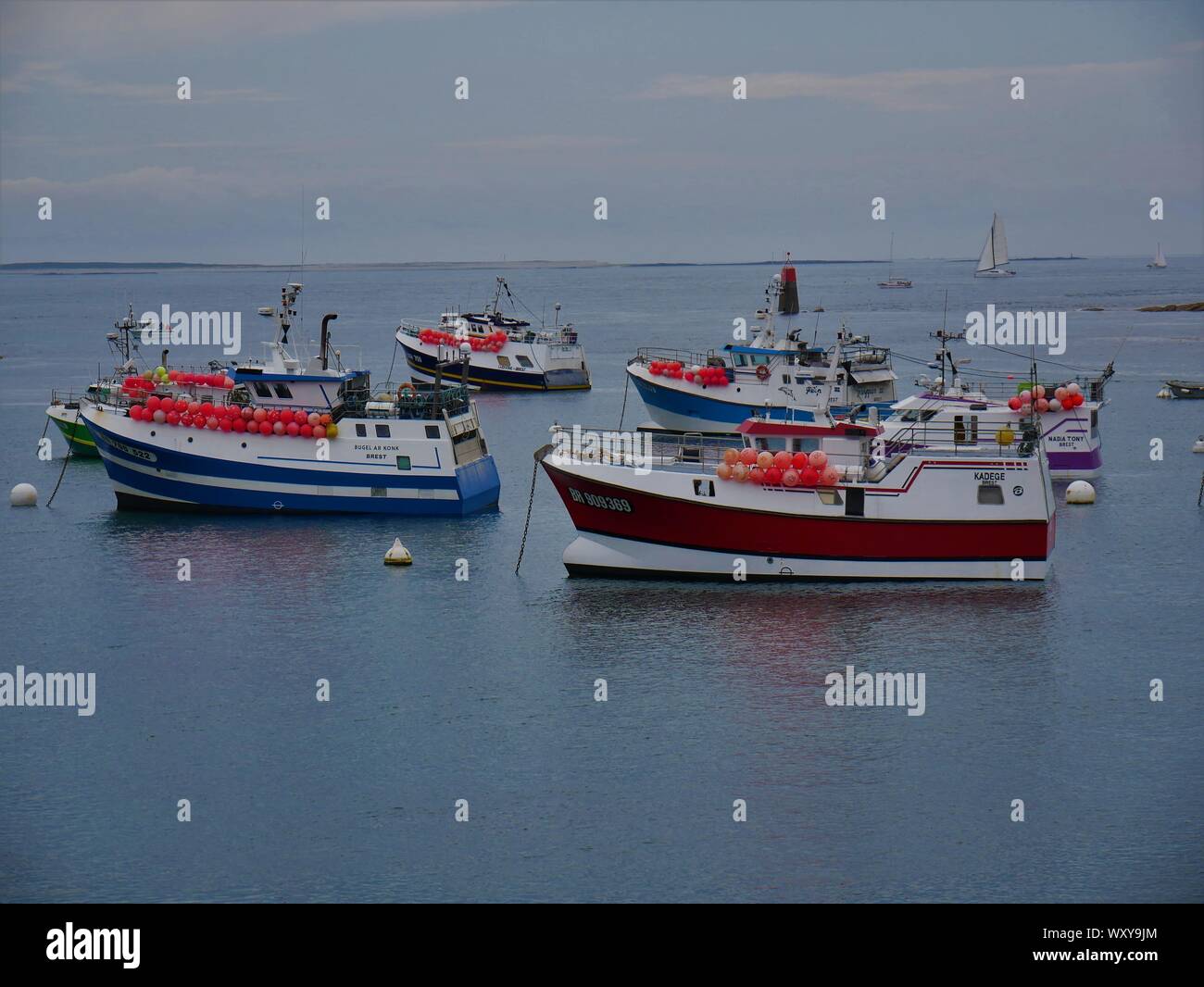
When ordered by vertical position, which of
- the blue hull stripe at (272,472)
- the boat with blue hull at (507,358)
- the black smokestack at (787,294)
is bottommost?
the blue hull stripe at (272,472)

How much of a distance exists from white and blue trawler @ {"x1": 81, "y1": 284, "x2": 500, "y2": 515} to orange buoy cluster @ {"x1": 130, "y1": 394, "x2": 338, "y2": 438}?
3 centimetres

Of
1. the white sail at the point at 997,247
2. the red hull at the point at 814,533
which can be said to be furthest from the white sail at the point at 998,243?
the red hull at the point at 814,533

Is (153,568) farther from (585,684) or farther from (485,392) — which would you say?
(485,392)

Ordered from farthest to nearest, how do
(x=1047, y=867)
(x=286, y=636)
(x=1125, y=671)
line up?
(x=286, y=636)
(x=1125, y=671)
(x=1047, y=867)

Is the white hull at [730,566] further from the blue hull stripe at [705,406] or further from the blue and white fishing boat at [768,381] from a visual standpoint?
the blue hull stripe at [705,406]

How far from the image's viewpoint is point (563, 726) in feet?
99.0

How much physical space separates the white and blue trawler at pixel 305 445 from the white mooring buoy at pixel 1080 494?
1994 centimetres

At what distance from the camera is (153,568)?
43.1 m

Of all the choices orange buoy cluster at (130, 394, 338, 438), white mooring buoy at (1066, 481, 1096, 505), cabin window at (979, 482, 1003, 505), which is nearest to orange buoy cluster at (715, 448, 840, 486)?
cabin window at (979, 482, 1003, 505)

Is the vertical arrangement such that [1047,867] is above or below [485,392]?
below

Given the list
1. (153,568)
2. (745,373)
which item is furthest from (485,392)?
(153,568)

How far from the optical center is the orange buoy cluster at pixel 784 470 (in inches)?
1506

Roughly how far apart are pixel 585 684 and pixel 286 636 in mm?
8128
